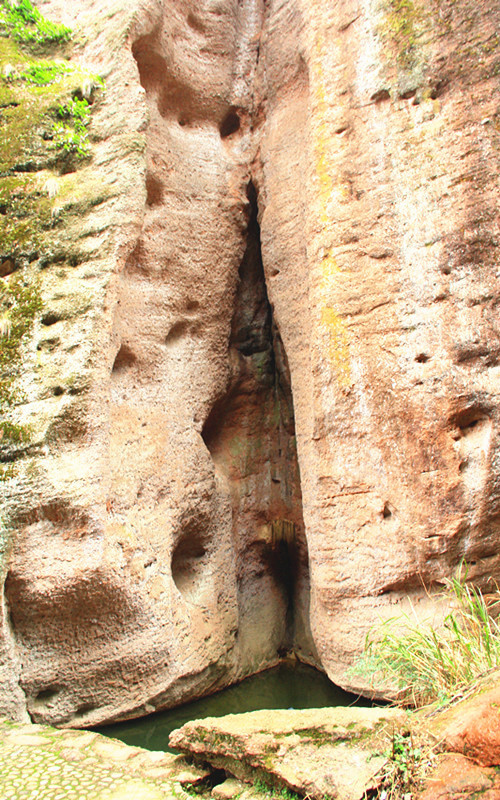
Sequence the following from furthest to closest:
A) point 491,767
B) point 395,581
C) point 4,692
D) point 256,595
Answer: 1. point 256,595
2. point 395,581
3. point 4,692
4. point 491,767

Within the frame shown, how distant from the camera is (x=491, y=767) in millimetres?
1930

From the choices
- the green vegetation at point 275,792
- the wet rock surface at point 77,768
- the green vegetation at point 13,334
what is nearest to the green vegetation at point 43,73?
the green vegetation at point 13,334

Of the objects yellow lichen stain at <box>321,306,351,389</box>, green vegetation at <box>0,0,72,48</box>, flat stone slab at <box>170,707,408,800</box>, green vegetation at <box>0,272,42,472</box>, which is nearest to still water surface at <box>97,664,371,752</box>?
flat stone slab at <box>170,707,408,800</box>

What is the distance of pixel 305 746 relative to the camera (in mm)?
2404

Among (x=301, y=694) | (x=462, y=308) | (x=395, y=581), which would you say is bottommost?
(x=301, y=694)

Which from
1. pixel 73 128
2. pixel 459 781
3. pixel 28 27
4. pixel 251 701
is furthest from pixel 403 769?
pixel 28 27

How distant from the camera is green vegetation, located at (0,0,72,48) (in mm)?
4734

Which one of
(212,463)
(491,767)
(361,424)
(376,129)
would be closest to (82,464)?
(212,463)

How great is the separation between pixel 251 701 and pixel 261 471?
71.0 inches

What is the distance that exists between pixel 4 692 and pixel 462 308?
3471 millimetres

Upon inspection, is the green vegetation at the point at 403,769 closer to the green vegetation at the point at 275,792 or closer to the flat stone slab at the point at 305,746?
the flat stone slab at the point at 305,746

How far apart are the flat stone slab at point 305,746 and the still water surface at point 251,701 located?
1222 millimetres

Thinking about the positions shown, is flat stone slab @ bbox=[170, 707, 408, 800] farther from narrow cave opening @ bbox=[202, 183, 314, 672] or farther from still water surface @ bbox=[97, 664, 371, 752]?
narrow cave opening @ bbox=[202, 183, 314, 672]

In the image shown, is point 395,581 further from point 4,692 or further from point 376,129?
point 376,129
